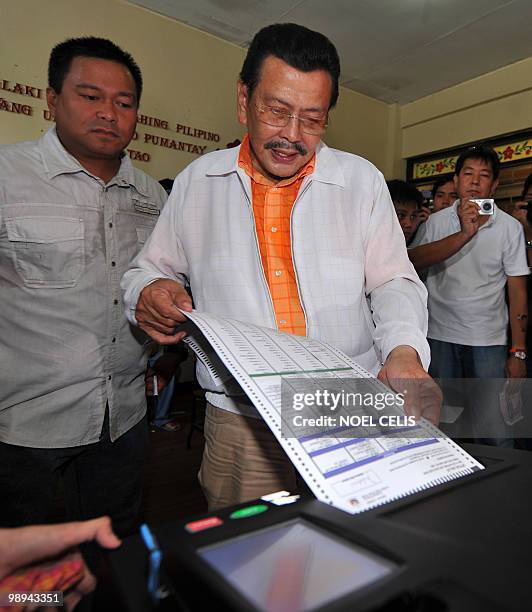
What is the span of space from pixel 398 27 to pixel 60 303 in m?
3.93

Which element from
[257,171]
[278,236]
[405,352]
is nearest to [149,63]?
[257,171]

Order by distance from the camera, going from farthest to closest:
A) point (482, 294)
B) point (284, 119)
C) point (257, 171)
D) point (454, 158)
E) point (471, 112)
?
point (454, 158)
point (471, 112)
point (482, 294)
point (257, 171)
point (284, 119)

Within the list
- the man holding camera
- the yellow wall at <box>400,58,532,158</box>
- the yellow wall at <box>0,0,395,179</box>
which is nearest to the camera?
the man holding camera

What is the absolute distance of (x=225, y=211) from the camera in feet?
3.39

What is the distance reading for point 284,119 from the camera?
36.7 inches

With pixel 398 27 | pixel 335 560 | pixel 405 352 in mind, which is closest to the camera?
pixel 335 560

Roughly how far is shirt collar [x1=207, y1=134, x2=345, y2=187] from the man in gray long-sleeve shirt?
423 millimetres

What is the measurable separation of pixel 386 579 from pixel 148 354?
1.19 meters

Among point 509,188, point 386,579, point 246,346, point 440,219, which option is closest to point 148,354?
point 246,346

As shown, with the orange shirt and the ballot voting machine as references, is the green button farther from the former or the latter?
the orange shirt

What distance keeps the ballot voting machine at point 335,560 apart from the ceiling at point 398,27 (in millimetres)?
4037

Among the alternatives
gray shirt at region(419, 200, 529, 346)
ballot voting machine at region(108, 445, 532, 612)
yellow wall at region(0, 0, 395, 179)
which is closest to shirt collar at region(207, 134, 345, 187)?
ballot voting machine at region(108, 445, 532, 612)

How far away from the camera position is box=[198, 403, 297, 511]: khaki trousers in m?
0.97

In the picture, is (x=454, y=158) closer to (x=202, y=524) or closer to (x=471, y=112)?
(x=471, y=112)
